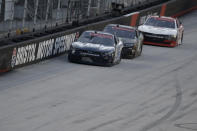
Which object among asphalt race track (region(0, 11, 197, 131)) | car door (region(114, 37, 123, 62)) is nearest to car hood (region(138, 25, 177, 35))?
asphalt race track (region(0, 11, 197, 131))

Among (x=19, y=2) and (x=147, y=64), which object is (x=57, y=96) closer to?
(x=19, y=2)

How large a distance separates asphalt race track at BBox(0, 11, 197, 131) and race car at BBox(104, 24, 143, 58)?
0.49 meters

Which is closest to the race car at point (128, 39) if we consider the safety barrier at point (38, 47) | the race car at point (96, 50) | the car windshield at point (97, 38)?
the safety barrier at point (38, 47)

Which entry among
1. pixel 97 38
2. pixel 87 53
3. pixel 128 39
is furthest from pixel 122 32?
pixel 87 53

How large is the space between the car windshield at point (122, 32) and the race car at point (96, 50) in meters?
2.57

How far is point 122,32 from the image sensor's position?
100 feet

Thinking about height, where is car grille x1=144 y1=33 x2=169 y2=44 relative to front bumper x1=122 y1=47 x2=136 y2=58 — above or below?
below

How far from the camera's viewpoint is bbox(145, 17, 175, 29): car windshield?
118ft

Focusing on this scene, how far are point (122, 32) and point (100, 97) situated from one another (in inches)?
440

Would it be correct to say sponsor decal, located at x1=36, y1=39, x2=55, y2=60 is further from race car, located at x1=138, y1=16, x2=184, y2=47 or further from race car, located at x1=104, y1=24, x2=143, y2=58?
race car, located at x1=138, y1=16, x2=184, y2=47

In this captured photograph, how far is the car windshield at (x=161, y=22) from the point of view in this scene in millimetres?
35875

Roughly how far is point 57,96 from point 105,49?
7.74 m

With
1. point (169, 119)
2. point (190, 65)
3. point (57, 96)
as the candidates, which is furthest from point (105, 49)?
point (169, 119)

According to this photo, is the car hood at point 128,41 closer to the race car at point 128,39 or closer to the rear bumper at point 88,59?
the race car at point 128,39
